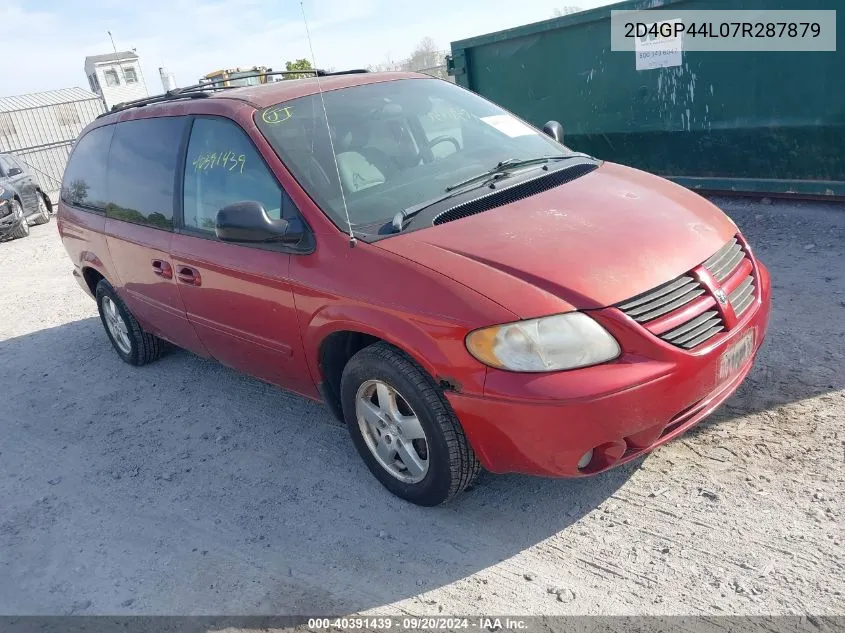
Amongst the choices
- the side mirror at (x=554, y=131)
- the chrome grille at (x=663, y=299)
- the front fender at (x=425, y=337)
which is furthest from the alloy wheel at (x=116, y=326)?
the chrome grille at (x=663, y=299)

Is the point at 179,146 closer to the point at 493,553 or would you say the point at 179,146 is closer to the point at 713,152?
the point at 493,553

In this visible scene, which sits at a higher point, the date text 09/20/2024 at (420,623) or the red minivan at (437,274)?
the red minivan at (437,274)

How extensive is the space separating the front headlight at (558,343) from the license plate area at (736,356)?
541 mm

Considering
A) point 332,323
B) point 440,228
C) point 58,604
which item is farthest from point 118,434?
point 440,228

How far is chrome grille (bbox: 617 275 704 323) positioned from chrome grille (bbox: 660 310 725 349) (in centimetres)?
8

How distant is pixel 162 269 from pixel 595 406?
283 cm

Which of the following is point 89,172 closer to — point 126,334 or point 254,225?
point 126,334

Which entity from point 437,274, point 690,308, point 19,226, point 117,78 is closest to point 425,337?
point 437,274

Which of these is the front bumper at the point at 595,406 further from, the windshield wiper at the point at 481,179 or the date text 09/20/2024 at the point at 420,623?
the windshield wiper at the point at 481,179

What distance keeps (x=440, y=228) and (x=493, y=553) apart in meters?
1.38

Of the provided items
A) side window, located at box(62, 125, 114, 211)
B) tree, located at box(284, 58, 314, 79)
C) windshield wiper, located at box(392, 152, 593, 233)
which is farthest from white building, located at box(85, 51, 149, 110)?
windshield wiper, located at box(392, 152, 593, 233)

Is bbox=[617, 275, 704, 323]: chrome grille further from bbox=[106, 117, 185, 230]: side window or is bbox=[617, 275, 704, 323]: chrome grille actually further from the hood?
bbox=[106, 117, 185, 230]: side window

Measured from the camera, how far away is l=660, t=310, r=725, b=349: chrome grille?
2.70m

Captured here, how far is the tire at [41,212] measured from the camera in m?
13.7
